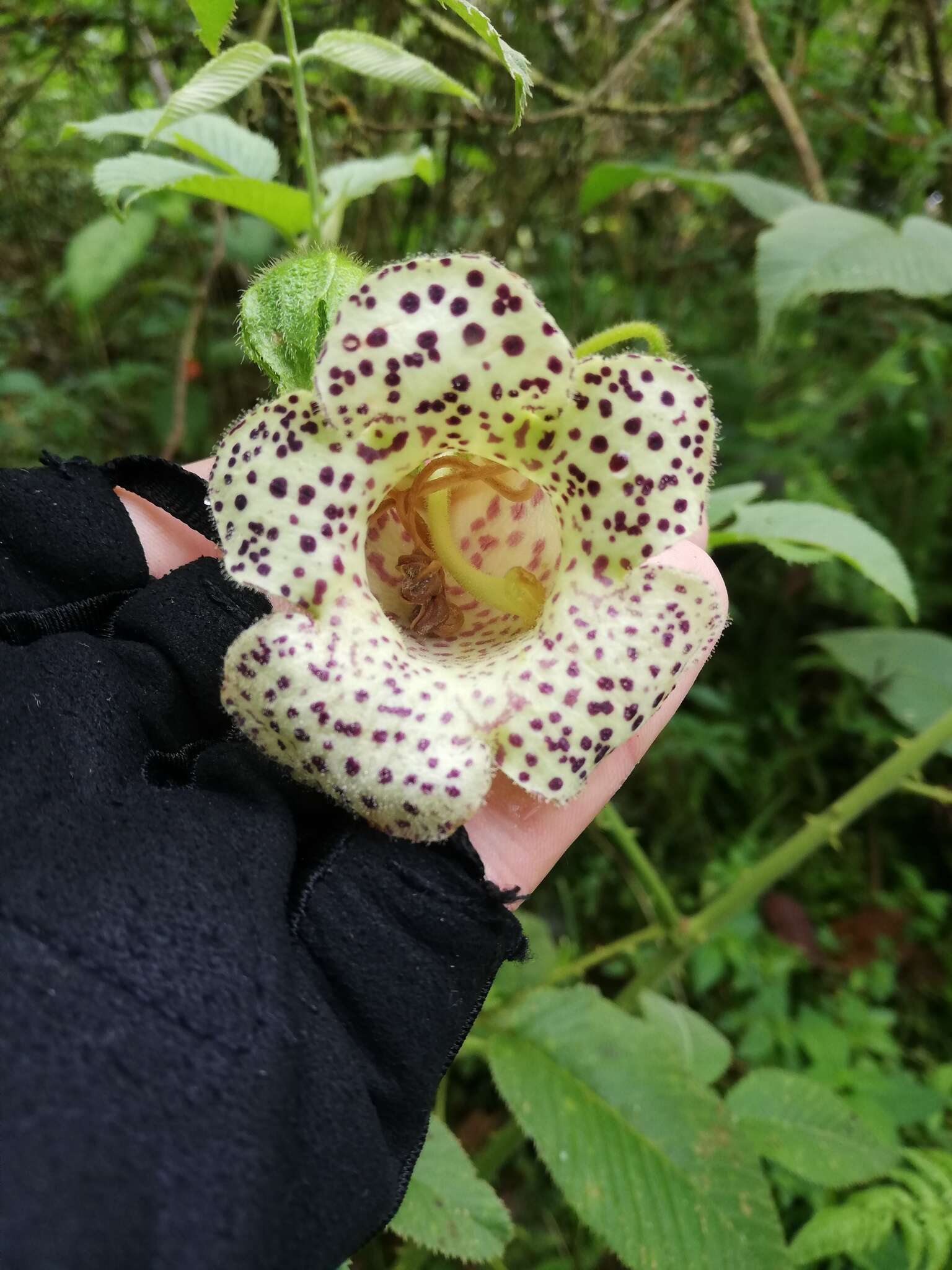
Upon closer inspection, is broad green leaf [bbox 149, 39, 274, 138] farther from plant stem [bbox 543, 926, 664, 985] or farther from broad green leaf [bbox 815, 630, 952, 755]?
broad green leaf [bbox 815, 630, 952, 755]

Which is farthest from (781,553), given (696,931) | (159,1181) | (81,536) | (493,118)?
(493,118)

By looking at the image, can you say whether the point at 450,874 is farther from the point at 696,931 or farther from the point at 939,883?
the point at 939,883

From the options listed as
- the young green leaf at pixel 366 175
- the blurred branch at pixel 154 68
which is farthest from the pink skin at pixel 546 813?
the blurred branch at pixel 154 68

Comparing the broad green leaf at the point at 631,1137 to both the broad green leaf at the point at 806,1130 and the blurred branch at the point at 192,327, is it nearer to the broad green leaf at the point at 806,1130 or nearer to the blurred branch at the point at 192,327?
the broad green leaf at the point at 806,1130

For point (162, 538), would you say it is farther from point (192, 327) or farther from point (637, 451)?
point (192, 327)

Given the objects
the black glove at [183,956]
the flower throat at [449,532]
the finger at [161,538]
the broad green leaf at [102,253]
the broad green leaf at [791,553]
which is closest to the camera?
the black glove at [183,956]

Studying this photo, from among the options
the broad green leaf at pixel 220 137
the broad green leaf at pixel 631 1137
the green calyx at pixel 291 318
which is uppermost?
the broad green leaf at pixel 220 137

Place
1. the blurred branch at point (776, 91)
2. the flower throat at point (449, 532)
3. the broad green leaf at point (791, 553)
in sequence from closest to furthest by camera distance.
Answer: the flower throat at point (449, 532) → the broad green leaf at point (791, 553) → the blurred branch at point (776, 91)
